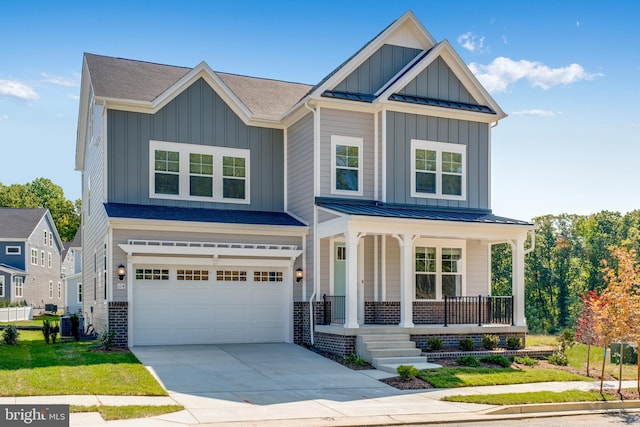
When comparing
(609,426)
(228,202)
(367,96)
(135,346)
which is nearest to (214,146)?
(228,202)

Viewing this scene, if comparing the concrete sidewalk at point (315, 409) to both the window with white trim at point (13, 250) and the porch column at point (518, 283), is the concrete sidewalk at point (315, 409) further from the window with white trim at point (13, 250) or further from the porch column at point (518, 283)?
the window with white trim at point (13, 250)

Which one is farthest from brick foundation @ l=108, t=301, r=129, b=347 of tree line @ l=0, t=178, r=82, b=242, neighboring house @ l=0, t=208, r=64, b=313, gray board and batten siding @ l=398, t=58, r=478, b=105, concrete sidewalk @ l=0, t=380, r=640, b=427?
tree line @ l=0, t=178, r=82, b=242

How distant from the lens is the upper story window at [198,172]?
20953mm

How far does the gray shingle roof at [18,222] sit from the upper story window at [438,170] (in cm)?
3595

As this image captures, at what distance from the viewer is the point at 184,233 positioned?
19.7m

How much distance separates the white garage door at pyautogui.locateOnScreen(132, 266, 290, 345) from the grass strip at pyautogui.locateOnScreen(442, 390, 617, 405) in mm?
8194

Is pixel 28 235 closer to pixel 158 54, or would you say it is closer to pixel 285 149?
pixel 158 54

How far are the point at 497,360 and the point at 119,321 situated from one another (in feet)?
32.3

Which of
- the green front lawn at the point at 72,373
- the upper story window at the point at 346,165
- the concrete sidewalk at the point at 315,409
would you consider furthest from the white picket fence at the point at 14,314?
the concrete sidewalk at the point at 315,409

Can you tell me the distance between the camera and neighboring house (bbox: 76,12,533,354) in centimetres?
1930

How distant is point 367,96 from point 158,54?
9.25 m

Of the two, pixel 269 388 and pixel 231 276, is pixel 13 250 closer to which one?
pixel 231 276

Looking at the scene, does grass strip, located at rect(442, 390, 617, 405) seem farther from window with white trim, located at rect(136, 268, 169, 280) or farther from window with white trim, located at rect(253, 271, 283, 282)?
window with white trim, located at rect(136, 268, 169, 280)

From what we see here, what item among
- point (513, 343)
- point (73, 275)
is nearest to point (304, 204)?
point (513, 343)
